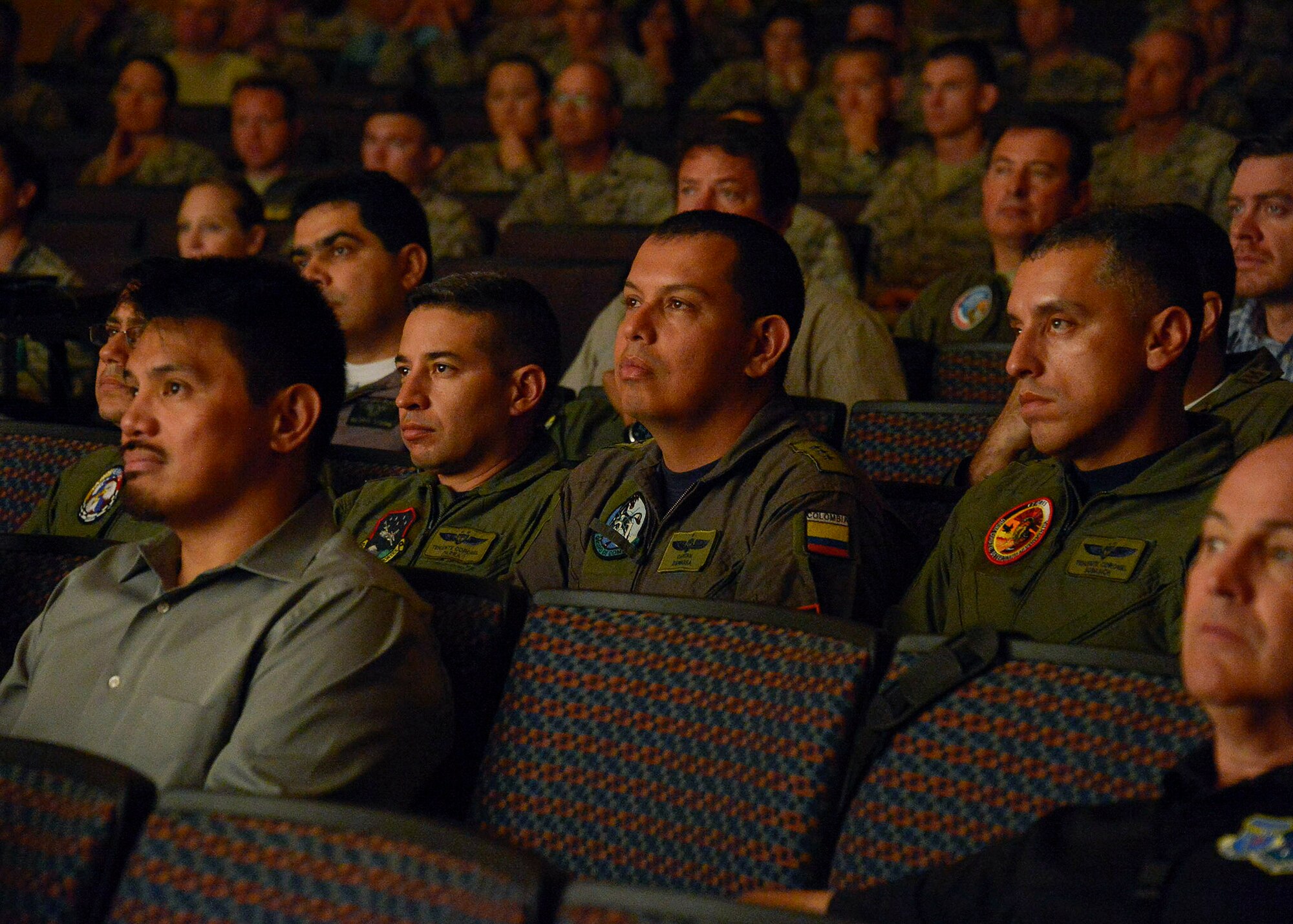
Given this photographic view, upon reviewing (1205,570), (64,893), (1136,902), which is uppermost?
(1205,570)

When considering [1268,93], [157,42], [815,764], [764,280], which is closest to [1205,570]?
[815,764]

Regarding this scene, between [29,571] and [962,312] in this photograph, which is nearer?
[29,571]

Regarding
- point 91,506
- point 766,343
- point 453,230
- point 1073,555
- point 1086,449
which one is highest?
point 453,230

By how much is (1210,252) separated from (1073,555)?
58 cm

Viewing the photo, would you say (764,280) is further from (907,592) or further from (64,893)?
(64,893)

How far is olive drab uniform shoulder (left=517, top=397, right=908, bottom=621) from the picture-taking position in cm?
173

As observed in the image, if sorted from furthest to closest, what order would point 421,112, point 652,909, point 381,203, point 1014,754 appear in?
Answer: point 421,112
point 381,203
point 1014,754
point 652,909

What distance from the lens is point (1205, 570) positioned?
1150 mm

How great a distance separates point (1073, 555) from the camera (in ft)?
5.58

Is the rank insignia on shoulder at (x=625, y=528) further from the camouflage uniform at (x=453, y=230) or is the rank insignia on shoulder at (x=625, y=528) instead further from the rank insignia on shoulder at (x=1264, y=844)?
the camouflage uniform at (x=453, y=230)

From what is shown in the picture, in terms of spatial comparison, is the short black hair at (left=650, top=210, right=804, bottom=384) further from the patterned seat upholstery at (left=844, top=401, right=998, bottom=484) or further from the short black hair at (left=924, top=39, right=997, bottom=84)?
the short black hair at (left=924, top=39, right=997, bottom=84)

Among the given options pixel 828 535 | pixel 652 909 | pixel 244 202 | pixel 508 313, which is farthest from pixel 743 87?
pixel 652 909

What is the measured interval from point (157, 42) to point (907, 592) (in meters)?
6.16

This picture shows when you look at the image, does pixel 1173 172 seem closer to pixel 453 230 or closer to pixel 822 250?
pixel 822 250
